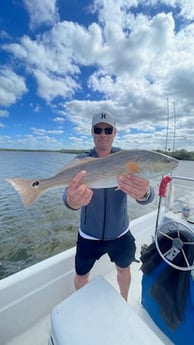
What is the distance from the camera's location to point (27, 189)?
1.29 meters

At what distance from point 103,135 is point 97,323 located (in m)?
1.28

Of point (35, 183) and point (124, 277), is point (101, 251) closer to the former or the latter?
point (124, 277)

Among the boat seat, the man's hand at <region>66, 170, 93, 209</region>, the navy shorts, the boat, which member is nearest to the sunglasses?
the man's hand at <region>66, 170, 93, 209</region>

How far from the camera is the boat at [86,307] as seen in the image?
0.93 meters

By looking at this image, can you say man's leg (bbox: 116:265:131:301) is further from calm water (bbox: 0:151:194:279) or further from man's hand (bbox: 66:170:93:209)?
calm water (bbox: 0:151:194:279)

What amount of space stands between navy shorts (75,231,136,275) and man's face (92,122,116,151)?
805 mm

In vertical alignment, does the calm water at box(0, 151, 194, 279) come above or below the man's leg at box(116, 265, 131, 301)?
below

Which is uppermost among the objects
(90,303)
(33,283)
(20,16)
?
(20,16)

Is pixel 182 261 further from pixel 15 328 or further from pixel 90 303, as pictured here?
pixel 15 328

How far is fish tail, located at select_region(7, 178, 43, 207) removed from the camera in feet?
4.13

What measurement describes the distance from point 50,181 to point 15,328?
1.33 metres

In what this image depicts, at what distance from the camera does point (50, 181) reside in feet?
4.28

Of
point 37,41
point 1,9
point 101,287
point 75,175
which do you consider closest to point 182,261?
point 101,287

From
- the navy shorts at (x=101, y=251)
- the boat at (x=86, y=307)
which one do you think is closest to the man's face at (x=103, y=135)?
the boat at (x=86, y=307)
